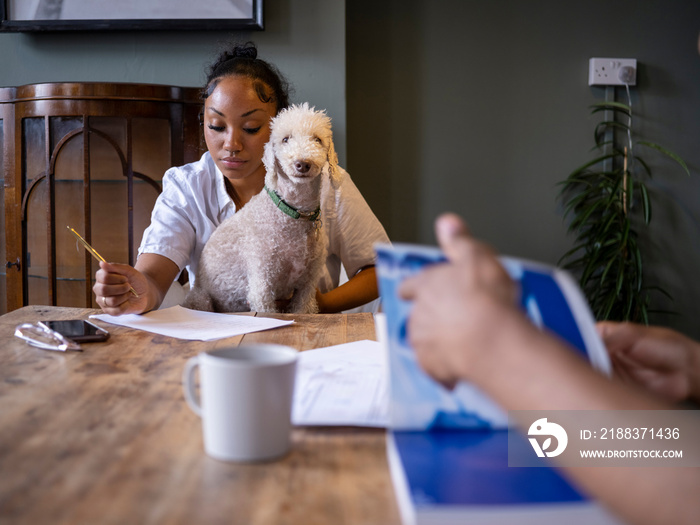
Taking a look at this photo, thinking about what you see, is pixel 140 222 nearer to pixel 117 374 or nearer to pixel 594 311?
pixel 117 374

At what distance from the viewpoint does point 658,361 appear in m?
0.52

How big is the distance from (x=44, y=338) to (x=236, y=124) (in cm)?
76

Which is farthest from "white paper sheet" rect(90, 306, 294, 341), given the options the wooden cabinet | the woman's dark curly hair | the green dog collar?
the wooden cabinet

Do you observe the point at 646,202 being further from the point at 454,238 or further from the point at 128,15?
the point at 454,238

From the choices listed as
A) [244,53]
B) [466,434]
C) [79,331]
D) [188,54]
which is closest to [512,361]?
[466,434]

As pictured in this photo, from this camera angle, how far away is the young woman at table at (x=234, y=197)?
4.63 ft

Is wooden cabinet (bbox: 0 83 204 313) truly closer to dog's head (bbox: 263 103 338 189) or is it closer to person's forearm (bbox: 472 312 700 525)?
dog's head (bbox: 263 103 338 189)

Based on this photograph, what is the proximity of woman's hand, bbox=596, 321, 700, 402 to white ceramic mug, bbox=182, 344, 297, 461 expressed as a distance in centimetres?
30

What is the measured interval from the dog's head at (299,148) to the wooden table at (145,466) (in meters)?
0.59

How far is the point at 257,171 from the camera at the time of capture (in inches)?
61.5

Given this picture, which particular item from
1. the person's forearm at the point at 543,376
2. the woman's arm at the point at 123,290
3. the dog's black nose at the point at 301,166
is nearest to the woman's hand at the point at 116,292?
the woman's arm at the point at 123,290

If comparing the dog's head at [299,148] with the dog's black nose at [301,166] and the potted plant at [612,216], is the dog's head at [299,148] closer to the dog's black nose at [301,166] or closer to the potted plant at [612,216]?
the dog's black nose at [301,166]

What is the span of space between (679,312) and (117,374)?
278 centimetres

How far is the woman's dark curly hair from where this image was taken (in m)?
1.45
